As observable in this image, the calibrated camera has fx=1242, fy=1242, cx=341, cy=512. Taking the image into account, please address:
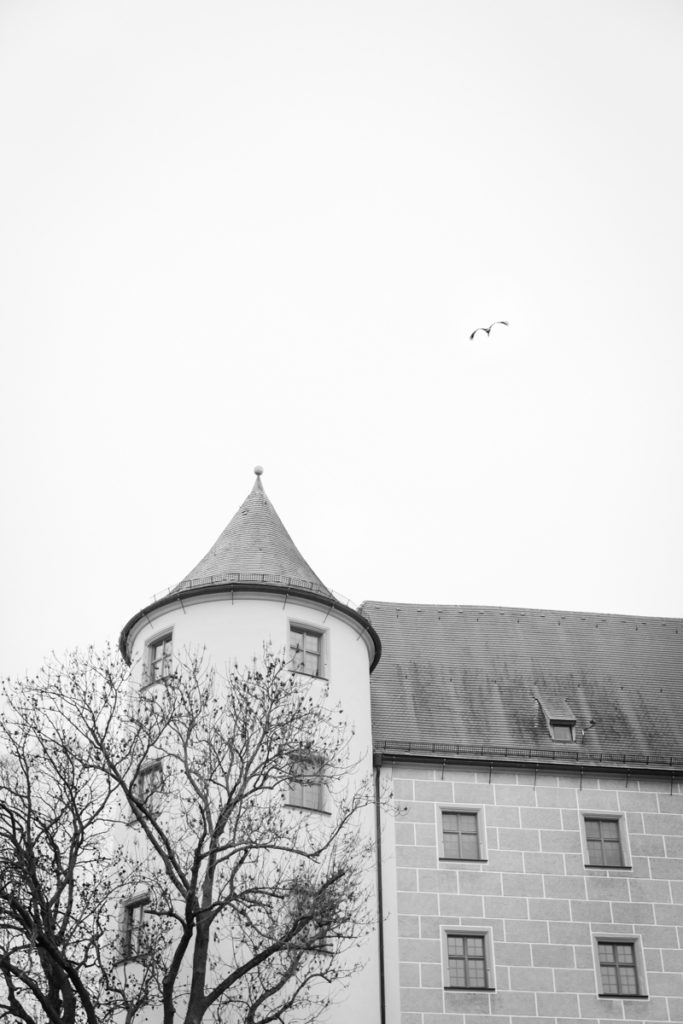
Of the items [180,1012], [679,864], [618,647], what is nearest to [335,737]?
[180,1012]

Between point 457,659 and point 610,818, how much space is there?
6.10 m

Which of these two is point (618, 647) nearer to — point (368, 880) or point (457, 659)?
point (457, 659)

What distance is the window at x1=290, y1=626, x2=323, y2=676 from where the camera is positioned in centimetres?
2925

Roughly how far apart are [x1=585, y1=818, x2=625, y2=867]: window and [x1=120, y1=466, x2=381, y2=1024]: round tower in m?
5.49

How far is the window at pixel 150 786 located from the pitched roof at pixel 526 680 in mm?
6393

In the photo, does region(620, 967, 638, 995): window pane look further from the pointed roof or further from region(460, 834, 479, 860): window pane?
the pointed roof

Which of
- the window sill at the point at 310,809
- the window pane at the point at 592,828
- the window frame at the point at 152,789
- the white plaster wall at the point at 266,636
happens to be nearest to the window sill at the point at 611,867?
the window pane at the point at 592,828

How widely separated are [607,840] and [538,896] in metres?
2.45

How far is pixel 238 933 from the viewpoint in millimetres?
25078

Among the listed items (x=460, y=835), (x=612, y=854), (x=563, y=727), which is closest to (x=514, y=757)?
(x=563, y=727)

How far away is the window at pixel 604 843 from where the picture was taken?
98.6 ft

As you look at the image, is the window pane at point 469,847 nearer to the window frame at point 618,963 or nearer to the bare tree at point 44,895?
the window frame at point 618,963

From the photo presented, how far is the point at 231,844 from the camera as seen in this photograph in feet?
70.6

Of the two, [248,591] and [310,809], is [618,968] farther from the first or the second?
[248,591]
